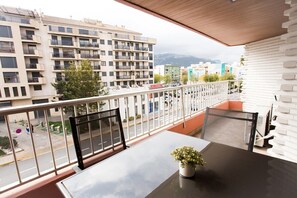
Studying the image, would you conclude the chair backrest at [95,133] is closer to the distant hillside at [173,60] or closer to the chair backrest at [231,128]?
the chair backrest at [231,128]

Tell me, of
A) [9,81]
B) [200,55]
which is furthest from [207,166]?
[200,55]

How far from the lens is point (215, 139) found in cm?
157

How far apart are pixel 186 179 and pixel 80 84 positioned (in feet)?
32.7

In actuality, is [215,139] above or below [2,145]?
above

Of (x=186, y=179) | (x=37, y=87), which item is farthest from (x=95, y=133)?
(x=37, y=87)

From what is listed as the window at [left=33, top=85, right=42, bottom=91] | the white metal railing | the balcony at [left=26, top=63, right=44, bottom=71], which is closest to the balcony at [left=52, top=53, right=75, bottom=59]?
the balcony at [left=26, top=63, right=44, bottom=71]

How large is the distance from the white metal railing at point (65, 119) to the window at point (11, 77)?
3438 millimetres

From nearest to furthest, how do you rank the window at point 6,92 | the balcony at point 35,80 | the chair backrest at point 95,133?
the chair backrest at point 95,133, the window at point 6,92, the balcony at point 35,80

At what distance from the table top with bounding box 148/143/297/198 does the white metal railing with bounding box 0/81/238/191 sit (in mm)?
1221

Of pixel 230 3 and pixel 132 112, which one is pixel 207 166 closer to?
pixel 132 112

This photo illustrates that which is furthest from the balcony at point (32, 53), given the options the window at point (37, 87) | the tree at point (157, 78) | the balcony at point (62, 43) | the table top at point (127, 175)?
the tree at point (157, 78)

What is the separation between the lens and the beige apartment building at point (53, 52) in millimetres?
5605

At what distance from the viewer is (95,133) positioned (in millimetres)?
1500

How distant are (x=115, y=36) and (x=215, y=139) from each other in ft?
62.4
